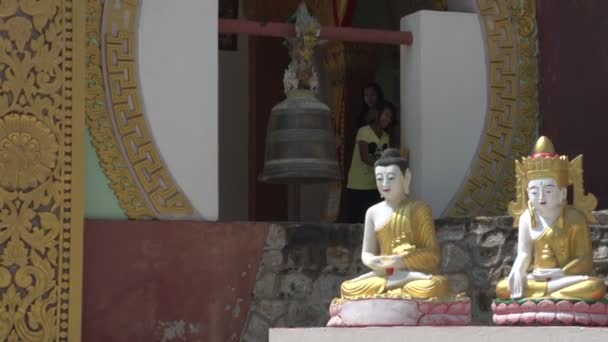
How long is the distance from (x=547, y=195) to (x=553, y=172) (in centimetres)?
12

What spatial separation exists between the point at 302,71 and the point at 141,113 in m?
0.99

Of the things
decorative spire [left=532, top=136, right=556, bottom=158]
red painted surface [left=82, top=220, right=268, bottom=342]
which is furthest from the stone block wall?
decorative spire [left=532, top=136, right=556, bottom=158]

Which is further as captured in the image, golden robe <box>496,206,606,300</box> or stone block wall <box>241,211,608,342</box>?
stone block wall <box>241,211,608,342</box>

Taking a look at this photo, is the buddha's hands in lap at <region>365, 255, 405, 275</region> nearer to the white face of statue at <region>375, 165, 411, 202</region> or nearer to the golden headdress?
the white face of statue at <region>375, 165, 411, 202</region>

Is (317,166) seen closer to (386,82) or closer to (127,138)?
(127,138)

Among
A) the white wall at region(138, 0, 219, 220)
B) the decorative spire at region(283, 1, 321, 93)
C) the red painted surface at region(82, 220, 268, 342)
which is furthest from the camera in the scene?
the decorative spire at region(283, 1, 321, 93)

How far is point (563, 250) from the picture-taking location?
34.3ft

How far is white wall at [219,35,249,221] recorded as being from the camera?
1422cm

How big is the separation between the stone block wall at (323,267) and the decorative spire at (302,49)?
879mm

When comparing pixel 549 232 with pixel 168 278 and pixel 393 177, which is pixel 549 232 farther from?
pixel 168 278

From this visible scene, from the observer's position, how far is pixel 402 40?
488 inches

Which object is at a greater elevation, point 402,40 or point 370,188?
point 402,40

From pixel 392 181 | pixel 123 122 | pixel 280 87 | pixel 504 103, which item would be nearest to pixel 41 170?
pixel 123 122

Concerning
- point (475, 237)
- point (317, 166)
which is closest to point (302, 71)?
point (317, 166)
